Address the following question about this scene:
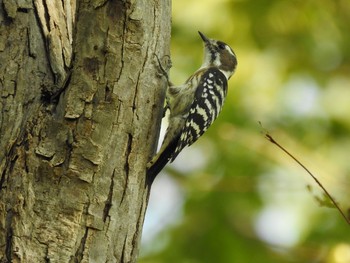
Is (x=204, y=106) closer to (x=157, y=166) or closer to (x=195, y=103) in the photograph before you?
(x=195, y=103)

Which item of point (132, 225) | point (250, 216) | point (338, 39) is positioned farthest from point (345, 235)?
point (132, 225)

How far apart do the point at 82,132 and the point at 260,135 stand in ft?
13.7

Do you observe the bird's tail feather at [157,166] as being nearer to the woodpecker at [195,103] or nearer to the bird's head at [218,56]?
the woodpecker at [195,103]

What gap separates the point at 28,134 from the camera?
4.20 m

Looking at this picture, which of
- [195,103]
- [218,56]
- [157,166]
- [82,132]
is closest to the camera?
[82,132]

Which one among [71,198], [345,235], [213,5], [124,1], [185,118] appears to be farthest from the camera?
[213,5]

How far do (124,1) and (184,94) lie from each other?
204 cm

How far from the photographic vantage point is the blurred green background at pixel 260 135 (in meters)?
8.27

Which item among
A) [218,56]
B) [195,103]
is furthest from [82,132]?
[218,56]

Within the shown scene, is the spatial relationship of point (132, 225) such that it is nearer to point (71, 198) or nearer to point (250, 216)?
point (71, 198)

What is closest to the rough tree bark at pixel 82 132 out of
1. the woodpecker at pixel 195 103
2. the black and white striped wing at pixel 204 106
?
the woodpecker at pixel 195 103

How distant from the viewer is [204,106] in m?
6.27

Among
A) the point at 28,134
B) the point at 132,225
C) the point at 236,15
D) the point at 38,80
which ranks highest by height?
the point at 236,15

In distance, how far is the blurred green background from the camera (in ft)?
27.1
